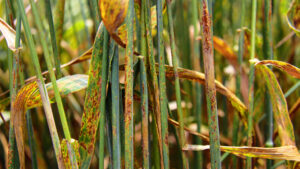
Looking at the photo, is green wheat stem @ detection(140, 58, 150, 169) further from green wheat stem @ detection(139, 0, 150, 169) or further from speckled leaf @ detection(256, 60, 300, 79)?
speckled leaf @ detection(256, 60, 300, 79)

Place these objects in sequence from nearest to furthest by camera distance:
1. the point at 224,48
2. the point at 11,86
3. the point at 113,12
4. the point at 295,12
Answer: the point at 113,12 → the point at 11,86 → the point at 295,12 → the point at 224,48

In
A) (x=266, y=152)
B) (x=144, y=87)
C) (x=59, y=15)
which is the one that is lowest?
(x=266, y=152)

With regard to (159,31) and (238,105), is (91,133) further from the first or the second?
(238,105)

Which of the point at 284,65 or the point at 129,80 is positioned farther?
the point at 284,65

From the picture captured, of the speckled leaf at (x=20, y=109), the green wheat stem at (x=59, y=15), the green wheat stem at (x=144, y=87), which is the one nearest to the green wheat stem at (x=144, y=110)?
the green wheat stem at (x=144, y=87)

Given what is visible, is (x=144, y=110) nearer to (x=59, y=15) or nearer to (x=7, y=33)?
(x=7, y=33)

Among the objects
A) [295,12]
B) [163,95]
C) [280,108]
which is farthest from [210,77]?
[295,12]

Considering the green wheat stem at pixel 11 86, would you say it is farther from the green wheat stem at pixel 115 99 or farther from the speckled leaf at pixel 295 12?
the speckled leaf at pixel 295 12

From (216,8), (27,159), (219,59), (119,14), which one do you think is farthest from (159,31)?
(219,59)
